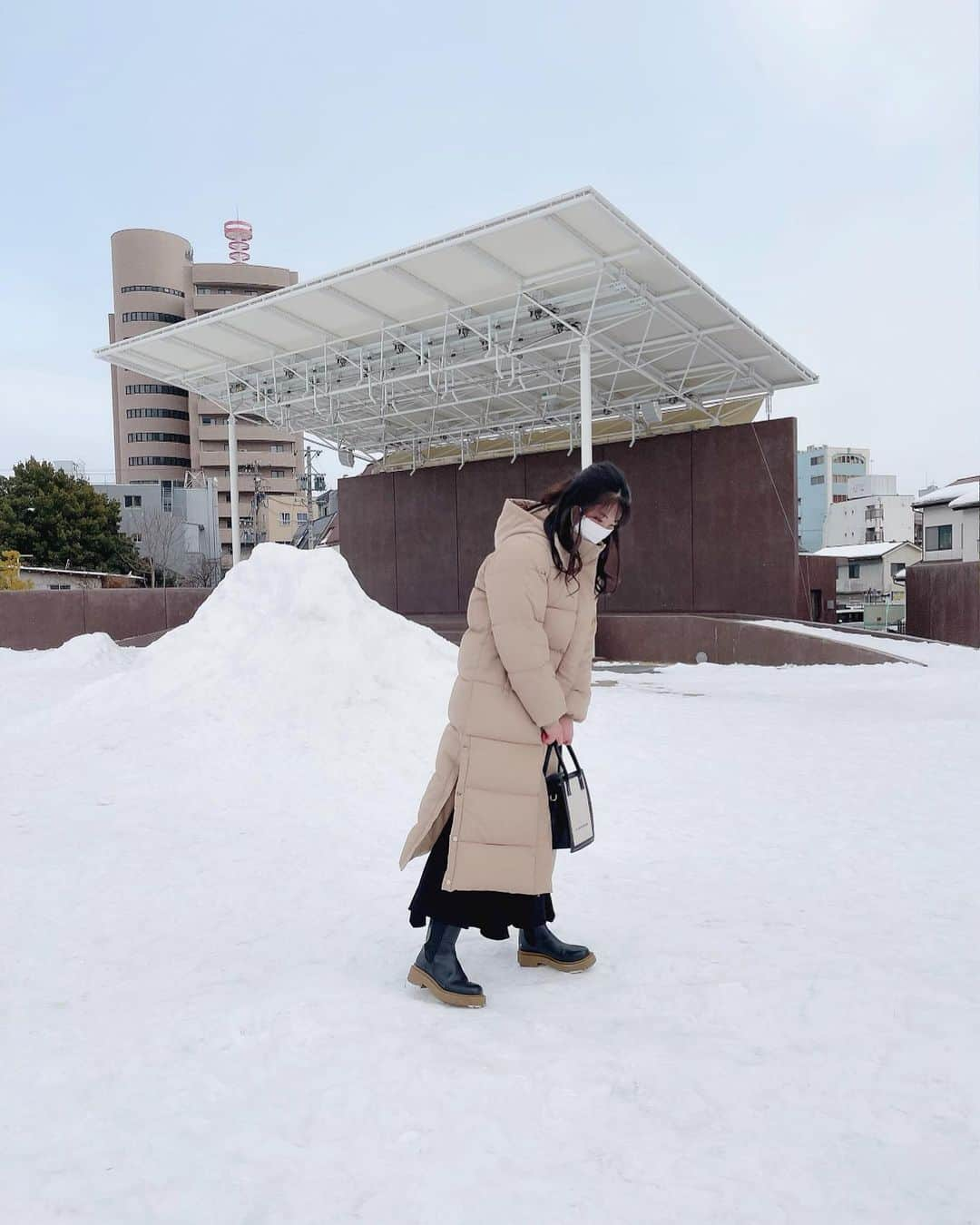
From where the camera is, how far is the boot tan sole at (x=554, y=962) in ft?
9.90

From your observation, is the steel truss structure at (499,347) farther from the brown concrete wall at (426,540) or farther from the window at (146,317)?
the window at (146,317)

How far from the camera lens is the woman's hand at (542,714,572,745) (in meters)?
2.74

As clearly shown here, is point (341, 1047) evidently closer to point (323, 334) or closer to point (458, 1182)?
point (458, 1182)

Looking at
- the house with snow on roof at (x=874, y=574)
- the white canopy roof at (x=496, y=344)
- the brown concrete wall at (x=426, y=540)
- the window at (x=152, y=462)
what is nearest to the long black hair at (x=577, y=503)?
the white canopy roof at (x=496, y=344)

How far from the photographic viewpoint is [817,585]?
19734 millimetres

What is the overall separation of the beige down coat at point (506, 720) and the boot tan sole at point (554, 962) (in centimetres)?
33

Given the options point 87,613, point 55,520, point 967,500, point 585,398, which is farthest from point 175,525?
point 967,500

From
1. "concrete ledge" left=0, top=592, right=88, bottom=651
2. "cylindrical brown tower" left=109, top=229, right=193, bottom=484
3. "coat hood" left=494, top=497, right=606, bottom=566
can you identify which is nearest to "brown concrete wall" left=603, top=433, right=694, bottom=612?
"concrete ledge" left=0, top=592, right=88, bottom=651

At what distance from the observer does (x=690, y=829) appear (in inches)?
197

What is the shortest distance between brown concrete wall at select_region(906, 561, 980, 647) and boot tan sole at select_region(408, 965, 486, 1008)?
581 inches

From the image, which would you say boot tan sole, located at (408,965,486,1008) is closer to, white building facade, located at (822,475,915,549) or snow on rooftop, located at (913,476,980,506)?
snow on rooftop, located at (913,476,980,506)

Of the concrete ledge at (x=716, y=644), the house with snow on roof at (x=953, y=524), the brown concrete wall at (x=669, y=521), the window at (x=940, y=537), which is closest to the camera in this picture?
the concrete ledge at (x=716, y=644)

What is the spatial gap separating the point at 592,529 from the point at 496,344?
15418 mm

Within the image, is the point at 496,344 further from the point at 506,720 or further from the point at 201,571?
the point at 201,571
